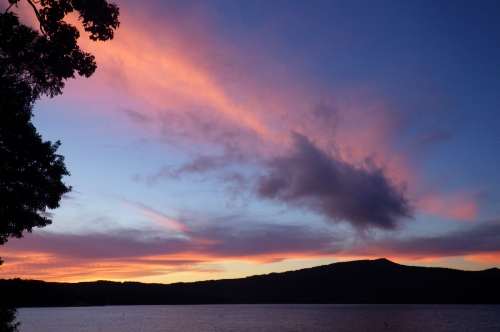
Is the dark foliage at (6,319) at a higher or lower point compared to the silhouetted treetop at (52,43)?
lower

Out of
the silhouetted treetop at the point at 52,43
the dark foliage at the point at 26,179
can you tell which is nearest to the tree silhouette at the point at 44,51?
the silhouetted treetop at the point at 52,43

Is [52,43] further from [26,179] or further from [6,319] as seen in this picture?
[6,319]

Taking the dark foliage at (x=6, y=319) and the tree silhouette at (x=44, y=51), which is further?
the dark foliage at (x=6, y=319)

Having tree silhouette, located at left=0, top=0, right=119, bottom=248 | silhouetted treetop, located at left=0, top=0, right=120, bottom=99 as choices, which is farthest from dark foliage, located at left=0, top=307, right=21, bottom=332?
silhouetted treetop, located at left=0, top=0, right=120, bottom=99

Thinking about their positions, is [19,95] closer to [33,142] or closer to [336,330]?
[33,142]

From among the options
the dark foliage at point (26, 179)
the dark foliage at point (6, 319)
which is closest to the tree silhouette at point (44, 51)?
the dark foliage at point (26, 179)

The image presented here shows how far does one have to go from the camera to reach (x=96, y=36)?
51.7 feet

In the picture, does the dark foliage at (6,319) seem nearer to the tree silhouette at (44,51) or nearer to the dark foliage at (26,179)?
the dark foliage at (26,179)

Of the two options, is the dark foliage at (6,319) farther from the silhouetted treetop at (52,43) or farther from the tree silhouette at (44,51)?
the silhouetted treetop at (52,43)

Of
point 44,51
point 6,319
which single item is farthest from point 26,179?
point 44,51

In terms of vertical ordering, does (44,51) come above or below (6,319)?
above

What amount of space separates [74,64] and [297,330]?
116692mm

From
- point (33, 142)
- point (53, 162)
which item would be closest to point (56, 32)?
point (33, 142)

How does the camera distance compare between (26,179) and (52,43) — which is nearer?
(52,43)
